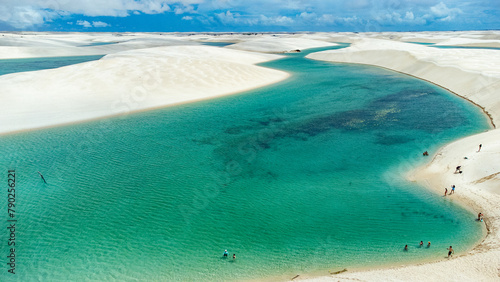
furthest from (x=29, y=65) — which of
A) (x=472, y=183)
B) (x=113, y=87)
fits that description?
(x=472, y=183)

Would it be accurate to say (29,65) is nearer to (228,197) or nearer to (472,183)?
(228,197)

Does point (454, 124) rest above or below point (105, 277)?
above

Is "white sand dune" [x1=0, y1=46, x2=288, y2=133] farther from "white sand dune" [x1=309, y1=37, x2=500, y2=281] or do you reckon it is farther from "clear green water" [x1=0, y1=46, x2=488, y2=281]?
"white sand dune" [x1=309, y1=37, x2=500, y2=281]

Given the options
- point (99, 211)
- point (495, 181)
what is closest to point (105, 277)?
point (99, 211)

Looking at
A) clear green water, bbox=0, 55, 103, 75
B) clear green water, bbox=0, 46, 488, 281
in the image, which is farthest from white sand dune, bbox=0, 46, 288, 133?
clear green water, bbox=0, 55, 103, 75

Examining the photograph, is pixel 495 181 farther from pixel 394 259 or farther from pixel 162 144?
pixel 162 144

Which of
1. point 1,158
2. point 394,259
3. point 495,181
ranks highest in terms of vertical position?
point 495,181

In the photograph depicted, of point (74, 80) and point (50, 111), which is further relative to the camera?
point (74, 80)

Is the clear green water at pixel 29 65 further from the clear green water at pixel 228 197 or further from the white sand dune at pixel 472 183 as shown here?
the white sand dune at pixel 472 183
